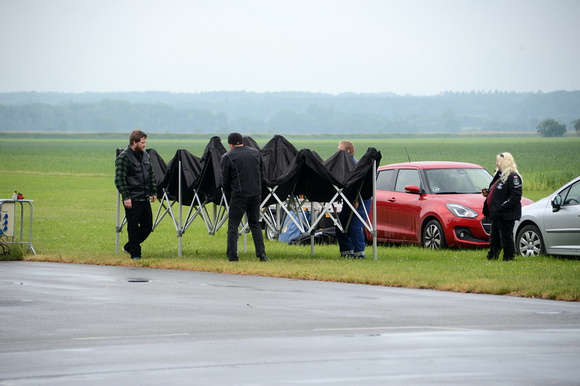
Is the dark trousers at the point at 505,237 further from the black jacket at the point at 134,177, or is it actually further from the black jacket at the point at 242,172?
the black jacket at the point at 134,177

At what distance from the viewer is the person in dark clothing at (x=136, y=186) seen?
18.3m

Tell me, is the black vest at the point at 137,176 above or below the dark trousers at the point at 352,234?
above

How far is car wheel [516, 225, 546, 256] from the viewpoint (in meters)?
18.6

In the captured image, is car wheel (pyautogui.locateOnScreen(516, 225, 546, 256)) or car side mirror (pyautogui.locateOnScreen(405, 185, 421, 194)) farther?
car side mirror (pyautogui.locateOnScreen(405, 185, 421, 194))

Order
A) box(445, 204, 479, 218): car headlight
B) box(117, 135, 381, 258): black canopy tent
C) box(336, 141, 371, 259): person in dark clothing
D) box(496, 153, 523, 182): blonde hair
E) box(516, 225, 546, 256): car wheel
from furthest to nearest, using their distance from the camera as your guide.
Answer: box(445, 204, 479, 218): car headlight, box(336, 141, 371, 259): person in dark clothing, box(516, 225, 546, 256): car wheel, box(117, 135, 381, 258): black canopy tent, box(496, 153, 523, 182): blonde hair

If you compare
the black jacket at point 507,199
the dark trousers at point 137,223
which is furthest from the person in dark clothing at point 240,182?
the black jacket at point 507,199

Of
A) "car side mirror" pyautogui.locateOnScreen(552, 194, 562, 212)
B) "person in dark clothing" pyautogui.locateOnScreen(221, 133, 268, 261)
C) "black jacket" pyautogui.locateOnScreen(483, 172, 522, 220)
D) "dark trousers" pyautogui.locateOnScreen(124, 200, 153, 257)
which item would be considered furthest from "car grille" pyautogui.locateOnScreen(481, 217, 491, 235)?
"dark trousers" pyautogui.locateOnScreen(124, 200, 153, 257)

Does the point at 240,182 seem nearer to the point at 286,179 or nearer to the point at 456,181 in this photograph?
the point at 286,179

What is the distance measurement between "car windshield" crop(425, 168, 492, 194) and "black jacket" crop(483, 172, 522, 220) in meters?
2.99

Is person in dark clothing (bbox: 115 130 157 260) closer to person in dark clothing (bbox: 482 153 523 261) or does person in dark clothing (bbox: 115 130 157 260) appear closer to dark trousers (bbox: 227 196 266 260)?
dark trousers (bbox: 227 196 266 260)

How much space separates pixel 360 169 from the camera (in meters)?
18.4

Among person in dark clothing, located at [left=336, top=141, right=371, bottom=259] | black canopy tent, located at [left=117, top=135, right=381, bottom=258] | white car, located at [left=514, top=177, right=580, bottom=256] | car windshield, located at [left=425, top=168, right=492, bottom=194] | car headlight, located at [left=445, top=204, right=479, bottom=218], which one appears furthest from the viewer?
car windshield, located at [left=425, top=168, right=492, bottom=194]

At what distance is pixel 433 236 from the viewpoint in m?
20.8

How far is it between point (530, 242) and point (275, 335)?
32.0 feet
